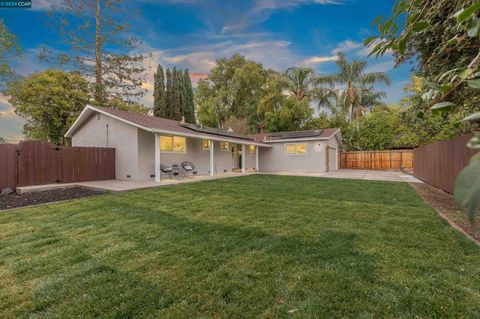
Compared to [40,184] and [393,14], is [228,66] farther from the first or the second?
[393,14]

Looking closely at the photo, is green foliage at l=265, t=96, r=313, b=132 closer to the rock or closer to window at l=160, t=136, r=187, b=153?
window at l=160, t=136, r=187, b=153

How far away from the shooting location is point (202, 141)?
15.8 metres

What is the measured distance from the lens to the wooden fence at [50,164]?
906cm

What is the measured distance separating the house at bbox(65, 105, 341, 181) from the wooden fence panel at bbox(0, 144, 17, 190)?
13.3 feet

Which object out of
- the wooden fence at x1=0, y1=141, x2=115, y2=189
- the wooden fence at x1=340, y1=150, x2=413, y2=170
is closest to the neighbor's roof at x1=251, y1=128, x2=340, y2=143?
the wooden fence at x1=340, y1=150, x2=413, y2=170

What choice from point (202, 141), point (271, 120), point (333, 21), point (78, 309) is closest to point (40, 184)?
point (202, 141)

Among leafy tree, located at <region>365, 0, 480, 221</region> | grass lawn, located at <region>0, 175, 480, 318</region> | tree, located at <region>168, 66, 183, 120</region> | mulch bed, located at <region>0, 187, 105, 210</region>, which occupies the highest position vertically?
tree, located at <region>168, 66, 183, 120</region>

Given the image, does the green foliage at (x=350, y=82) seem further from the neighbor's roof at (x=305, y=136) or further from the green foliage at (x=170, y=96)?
the green foliage at (x=170, y=96)

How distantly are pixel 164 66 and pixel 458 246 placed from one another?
32.8m

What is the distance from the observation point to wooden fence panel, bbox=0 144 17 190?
29.1ft

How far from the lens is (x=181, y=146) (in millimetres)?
14102

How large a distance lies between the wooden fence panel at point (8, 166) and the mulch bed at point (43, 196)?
0.67m

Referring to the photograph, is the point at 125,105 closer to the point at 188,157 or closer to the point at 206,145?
the point at 206,145

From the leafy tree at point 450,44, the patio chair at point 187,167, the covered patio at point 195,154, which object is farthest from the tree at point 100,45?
the leafy tree at point 450,44
